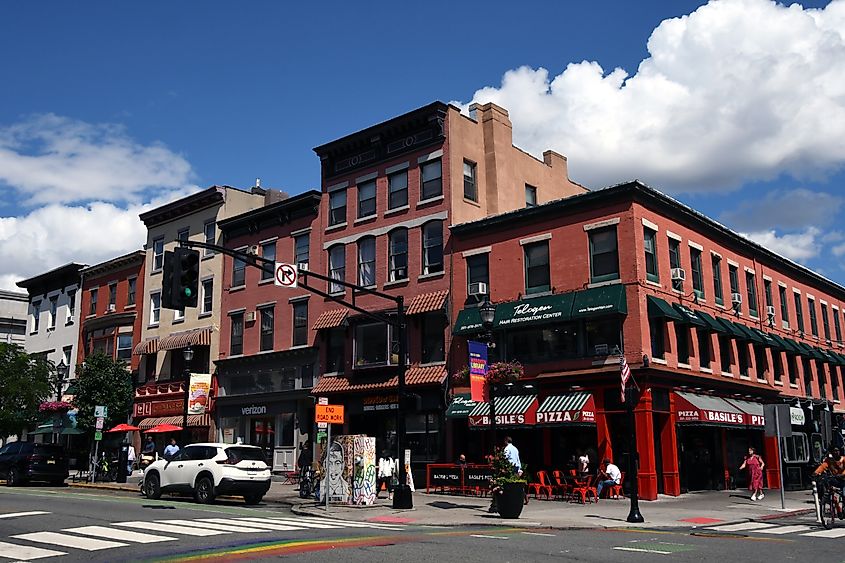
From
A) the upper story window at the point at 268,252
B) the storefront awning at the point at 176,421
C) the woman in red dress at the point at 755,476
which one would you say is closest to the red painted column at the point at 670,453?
the woman in red dress at the point at 755,476

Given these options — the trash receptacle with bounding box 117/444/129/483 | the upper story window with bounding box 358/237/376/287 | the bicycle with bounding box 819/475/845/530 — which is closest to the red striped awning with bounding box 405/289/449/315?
the upper story window with bounding box 358/237/376/287

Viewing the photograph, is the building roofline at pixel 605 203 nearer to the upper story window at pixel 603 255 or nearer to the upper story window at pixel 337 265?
the upper story window at pixel 603 255

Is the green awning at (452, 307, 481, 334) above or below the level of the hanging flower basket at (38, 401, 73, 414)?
above

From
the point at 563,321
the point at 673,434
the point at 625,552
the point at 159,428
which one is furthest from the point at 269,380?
the point at 625,552

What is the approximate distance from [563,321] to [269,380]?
655 inches

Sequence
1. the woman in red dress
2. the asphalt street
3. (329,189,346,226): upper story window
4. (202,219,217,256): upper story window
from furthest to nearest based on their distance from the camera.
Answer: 1. (202,219,217,256): upper story window
2. (329,189,346,226): upper story window
3. the woman in red dress
4. the asphalt street

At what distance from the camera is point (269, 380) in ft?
132

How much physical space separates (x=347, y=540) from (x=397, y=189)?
2376 centimetres

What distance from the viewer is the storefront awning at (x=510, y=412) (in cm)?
2909

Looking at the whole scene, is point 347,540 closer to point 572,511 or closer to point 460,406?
point 572,511

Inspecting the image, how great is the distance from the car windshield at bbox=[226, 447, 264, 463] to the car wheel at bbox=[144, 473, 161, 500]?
301 cm

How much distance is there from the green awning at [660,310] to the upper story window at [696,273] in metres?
3.73

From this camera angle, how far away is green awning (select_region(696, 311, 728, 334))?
101 feet

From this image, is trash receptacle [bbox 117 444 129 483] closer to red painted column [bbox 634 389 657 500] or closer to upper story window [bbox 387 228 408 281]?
upper story window [bbox 387 228 408 281]
